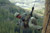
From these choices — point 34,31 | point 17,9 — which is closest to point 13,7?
point 17,9

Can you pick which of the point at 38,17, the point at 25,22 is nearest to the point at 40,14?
the point at 38,17

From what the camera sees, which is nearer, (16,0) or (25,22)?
(25,22)

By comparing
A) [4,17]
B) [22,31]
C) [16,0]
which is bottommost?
[22,31]

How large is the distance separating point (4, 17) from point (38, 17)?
0.30m

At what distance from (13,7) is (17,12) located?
7 cm

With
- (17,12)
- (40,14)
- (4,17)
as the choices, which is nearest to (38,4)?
(40,14)

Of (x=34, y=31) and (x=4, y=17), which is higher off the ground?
(x=4, y=17)

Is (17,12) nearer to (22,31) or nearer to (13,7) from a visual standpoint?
(13,7)

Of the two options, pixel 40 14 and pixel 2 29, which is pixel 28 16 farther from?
pixel 2 29

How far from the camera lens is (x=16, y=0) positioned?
1110mm

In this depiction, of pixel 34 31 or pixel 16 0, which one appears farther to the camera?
pixel 16 0

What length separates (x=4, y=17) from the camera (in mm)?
1066

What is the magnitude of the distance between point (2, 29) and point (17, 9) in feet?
0.73

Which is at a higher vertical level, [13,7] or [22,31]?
[13,7]
